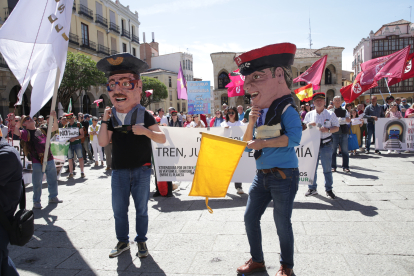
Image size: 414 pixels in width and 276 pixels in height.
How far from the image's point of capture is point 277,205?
2561mm

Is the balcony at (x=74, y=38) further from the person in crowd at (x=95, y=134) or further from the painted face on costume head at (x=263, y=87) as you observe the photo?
the painted face on costume head at (x=263, y=87)

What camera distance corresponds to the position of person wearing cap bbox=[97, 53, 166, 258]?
3.27m

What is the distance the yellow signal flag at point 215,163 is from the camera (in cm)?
278

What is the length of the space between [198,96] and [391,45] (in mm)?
49460

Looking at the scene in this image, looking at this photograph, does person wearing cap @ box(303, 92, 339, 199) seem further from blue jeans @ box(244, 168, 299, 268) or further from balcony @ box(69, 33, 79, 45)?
balcony @ box(69, 33, 79, 45)

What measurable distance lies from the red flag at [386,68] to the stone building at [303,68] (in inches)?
1243

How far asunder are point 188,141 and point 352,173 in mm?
4414

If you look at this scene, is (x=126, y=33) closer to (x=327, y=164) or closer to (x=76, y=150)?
(x=76, y=150)

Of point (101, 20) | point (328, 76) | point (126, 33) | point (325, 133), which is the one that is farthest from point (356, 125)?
point (126, 33)

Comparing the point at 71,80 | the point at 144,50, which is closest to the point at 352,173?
the point at 71,80

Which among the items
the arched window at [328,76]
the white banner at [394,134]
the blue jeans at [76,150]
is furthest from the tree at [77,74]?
the arched window at [328,76]

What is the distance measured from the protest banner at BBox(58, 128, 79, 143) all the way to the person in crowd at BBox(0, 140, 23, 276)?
263 inches

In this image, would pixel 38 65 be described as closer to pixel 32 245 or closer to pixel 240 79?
pixel 32 245

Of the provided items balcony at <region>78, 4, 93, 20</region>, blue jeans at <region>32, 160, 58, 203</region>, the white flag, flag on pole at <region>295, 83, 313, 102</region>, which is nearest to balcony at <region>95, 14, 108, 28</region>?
balcony at <region>78, 4, 93, 20</region>
